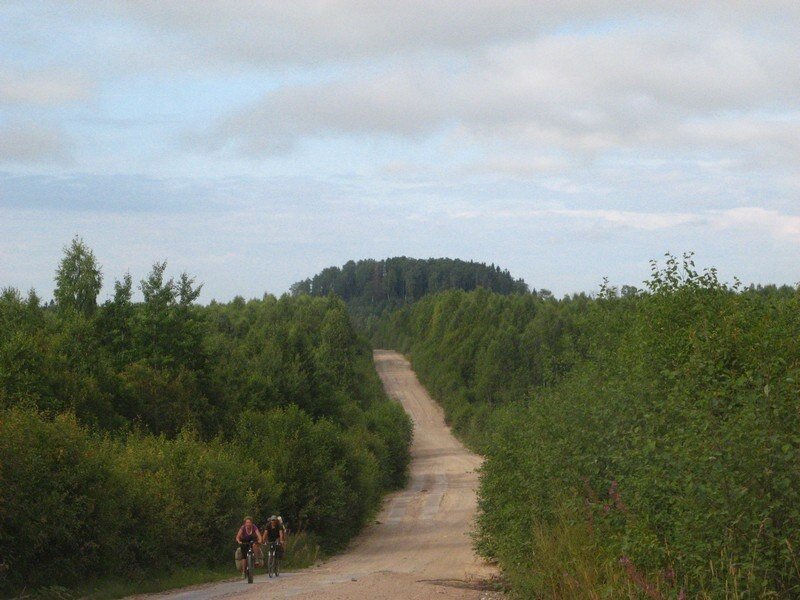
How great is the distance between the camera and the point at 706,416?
991cm

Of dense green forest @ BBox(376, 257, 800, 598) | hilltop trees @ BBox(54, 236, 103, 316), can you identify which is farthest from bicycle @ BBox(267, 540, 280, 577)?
hilltop trees @ BBox(54, 236, 103, 316)

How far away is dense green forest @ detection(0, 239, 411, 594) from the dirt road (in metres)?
2.34

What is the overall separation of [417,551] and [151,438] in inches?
492

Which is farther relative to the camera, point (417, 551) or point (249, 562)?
point (417, 551)

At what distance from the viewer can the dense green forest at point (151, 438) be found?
879 inches

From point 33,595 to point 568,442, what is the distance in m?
13.0

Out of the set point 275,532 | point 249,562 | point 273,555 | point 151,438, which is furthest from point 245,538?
point 151,438

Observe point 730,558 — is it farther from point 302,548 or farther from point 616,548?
point 302,548

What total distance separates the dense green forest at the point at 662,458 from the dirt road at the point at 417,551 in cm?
213

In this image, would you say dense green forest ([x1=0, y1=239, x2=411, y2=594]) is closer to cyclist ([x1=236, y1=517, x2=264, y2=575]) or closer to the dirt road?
the dirt road

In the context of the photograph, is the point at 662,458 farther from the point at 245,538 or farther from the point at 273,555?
the point at 273,555

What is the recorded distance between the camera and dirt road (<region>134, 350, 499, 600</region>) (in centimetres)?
2042

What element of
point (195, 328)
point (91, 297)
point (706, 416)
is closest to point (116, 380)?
point (195, 328)

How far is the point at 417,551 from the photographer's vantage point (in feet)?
130
